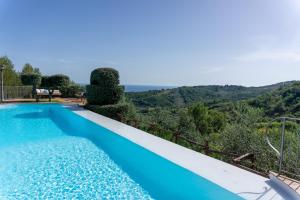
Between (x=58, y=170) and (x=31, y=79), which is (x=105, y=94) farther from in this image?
(x=31, y=79)

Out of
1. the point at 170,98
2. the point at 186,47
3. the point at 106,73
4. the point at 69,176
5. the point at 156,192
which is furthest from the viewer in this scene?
the point at 170,98

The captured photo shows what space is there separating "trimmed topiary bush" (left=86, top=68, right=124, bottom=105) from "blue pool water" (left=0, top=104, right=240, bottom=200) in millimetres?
4321

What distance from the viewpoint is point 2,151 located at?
6.91 meters

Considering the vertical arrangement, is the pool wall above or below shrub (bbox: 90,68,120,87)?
below

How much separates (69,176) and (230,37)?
11.6 metres

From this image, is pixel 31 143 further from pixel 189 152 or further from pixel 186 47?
pixel 186 47

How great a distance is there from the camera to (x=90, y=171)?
5508mm

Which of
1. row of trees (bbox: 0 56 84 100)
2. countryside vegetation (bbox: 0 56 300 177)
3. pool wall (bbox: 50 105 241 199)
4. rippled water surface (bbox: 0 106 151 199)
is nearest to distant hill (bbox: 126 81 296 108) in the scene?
countryside vegetation (bbox: 0 56 300 177)

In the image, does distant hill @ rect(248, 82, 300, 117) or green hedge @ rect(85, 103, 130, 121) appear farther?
distant hill @ rect(248, 82, 300, 117)

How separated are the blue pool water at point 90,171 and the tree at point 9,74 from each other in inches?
631

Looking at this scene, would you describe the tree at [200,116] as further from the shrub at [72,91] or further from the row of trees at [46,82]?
the row of trees at [46,82]

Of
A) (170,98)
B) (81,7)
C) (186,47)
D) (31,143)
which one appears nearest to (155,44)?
(186,47)

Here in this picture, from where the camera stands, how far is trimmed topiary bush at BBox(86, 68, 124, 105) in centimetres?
1323

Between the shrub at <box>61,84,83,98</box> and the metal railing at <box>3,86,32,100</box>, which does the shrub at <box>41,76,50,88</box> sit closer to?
the metal railing at <box>3,86,32,100</box>
